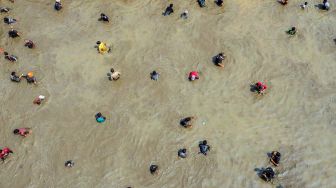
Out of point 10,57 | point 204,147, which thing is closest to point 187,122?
point 204,147

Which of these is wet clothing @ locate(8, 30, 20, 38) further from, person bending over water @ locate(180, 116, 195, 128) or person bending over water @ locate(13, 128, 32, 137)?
person bending over water @ locate(180, 116, 195, 128)

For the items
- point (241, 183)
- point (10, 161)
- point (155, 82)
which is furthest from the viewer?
point (155, 82)

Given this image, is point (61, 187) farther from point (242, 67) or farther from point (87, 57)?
point (242, 67)

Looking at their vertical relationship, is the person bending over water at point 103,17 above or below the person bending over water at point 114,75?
above

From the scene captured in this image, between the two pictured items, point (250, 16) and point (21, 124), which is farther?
point (250, 16)

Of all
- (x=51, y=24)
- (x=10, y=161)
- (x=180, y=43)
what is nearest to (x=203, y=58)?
(x=180, y=43)

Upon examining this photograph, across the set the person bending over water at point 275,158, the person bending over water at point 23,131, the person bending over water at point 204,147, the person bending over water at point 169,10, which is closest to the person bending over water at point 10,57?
the person bending over water at point 23,131

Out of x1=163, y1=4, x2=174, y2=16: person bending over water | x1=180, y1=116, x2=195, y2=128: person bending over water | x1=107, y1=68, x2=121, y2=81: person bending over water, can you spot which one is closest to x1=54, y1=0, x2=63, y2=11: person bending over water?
x1=107, y1=68, x2=121, y2=81: person bending over water

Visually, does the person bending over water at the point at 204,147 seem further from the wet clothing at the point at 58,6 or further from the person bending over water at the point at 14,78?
the wet clothing at the point at 58,6

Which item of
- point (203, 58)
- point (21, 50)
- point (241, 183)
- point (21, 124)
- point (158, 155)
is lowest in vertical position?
point (241, 183)

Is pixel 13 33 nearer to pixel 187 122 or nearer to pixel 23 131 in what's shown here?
pixel 23 131

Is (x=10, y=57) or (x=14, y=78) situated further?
(x=10, y=57)
